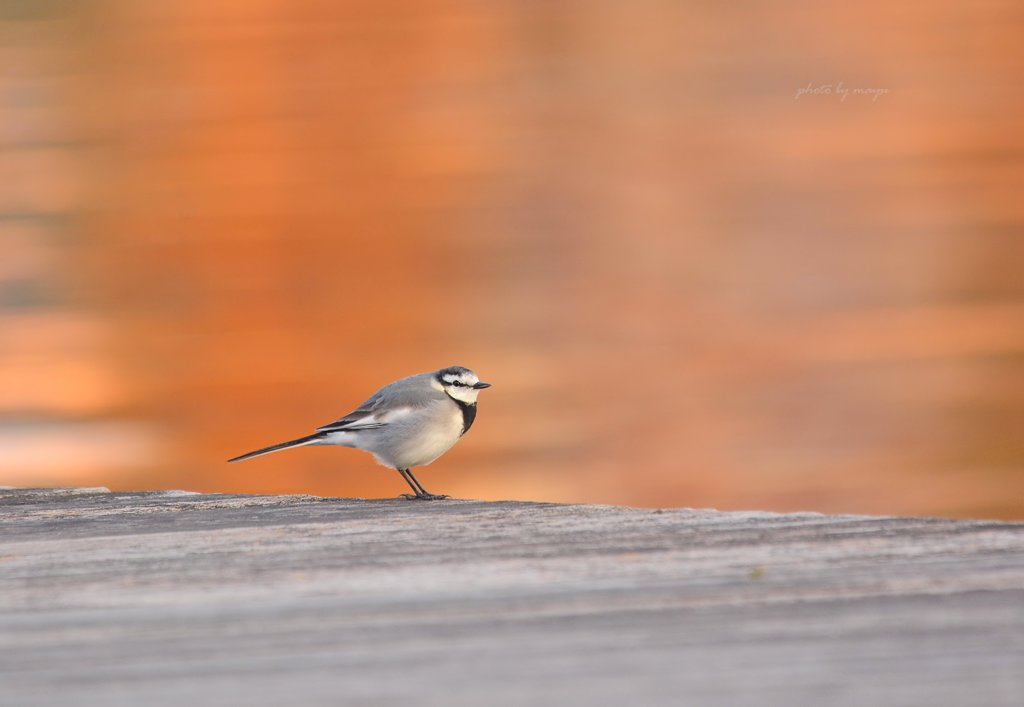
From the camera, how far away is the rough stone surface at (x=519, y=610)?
1.10 meters

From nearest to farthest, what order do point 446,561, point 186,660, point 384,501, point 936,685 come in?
point 936,685, point 186,660, point 446,561, point 384,501

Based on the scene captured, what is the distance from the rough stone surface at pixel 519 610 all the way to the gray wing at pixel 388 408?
3.89ft

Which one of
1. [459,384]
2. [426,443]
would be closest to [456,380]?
[459,384]

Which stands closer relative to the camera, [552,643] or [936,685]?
[936,685]

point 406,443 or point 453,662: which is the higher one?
point 406,443

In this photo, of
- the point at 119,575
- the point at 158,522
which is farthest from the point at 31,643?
the point at 158,522

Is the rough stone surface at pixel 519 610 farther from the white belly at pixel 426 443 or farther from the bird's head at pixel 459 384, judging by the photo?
the bird's head at pixel 459 384

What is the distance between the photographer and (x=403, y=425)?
10.3 feet

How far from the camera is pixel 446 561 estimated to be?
1.60m

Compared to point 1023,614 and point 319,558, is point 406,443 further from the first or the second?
point 1023,614

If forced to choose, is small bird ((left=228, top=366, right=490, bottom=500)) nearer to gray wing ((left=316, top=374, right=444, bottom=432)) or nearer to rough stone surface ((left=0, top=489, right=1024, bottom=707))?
gray wing ((left=316, top=374, right=444, bottom=432))

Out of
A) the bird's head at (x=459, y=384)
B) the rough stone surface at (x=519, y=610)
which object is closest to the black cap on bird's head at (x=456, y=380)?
the bird's head at (x=459, y=384)

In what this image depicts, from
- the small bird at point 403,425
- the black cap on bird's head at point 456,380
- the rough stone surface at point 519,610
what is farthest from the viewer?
the black cap on bird's head at point 456,380

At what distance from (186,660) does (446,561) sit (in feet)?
1.46
